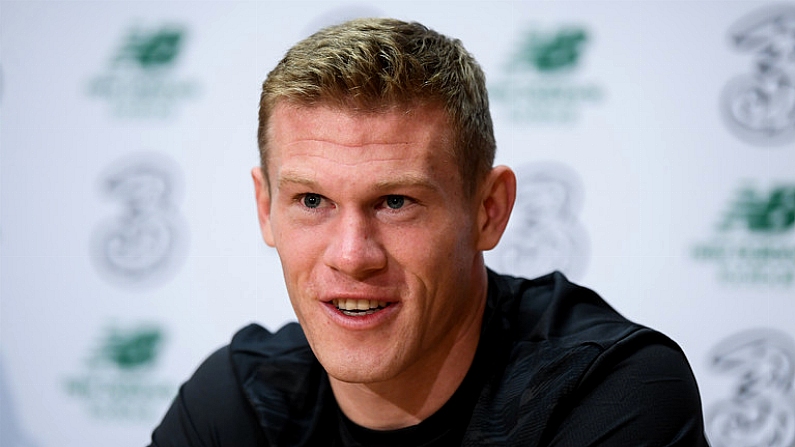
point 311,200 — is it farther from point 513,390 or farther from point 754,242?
point 754,242

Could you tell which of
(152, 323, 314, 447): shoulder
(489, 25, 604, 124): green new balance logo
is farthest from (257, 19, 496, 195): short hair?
(489, 25, 604, 124): green new balance logo

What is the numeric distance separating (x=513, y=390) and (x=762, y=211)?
149cm

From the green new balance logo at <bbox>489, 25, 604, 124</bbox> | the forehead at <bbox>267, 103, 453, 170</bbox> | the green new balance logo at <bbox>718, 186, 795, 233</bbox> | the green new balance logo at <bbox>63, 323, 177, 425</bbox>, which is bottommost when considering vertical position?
the green new balance logo at <bbox>63, 323, 177, 425</bbox>

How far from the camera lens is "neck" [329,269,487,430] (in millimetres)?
2066

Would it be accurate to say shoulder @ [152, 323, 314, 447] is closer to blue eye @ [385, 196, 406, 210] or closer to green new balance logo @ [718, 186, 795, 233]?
blue eye @ [385, 196, 406, 210]

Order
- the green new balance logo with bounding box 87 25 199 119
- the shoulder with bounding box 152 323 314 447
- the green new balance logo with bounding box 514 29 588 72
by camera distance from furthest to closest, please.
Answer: the green new balance logo with bounding box 87 25 199 119 → the green new balance logo with bounding box 514 29 588 72 → the shoulder with bounding box 152 323 314 447

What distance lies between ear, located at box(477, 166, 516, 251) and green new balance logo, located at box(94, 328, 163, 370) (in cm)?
184

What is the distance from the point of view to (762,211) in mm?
3094

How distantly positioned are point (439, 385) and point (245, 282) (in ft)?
4.91

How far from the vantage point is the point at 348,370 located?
1.90 meters

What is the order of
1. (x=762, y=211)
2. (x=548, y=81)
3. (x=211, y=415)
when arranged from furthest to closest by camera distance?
(x=548, y=81), (x=762, y=211), (x=211, y=415)

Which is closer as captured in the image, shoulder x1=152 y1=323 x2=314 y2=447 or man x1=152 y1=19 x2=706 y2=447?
man x1=152 y1=19 x2=706 y2=447

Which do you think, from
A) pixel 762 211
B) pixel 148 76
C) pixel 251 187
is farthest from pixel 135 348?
pixel 762 211

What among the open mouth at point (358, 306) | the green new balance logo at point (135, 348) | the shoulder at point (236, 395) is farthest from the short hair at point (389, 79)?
the green new balance logo at point (135, 348)
